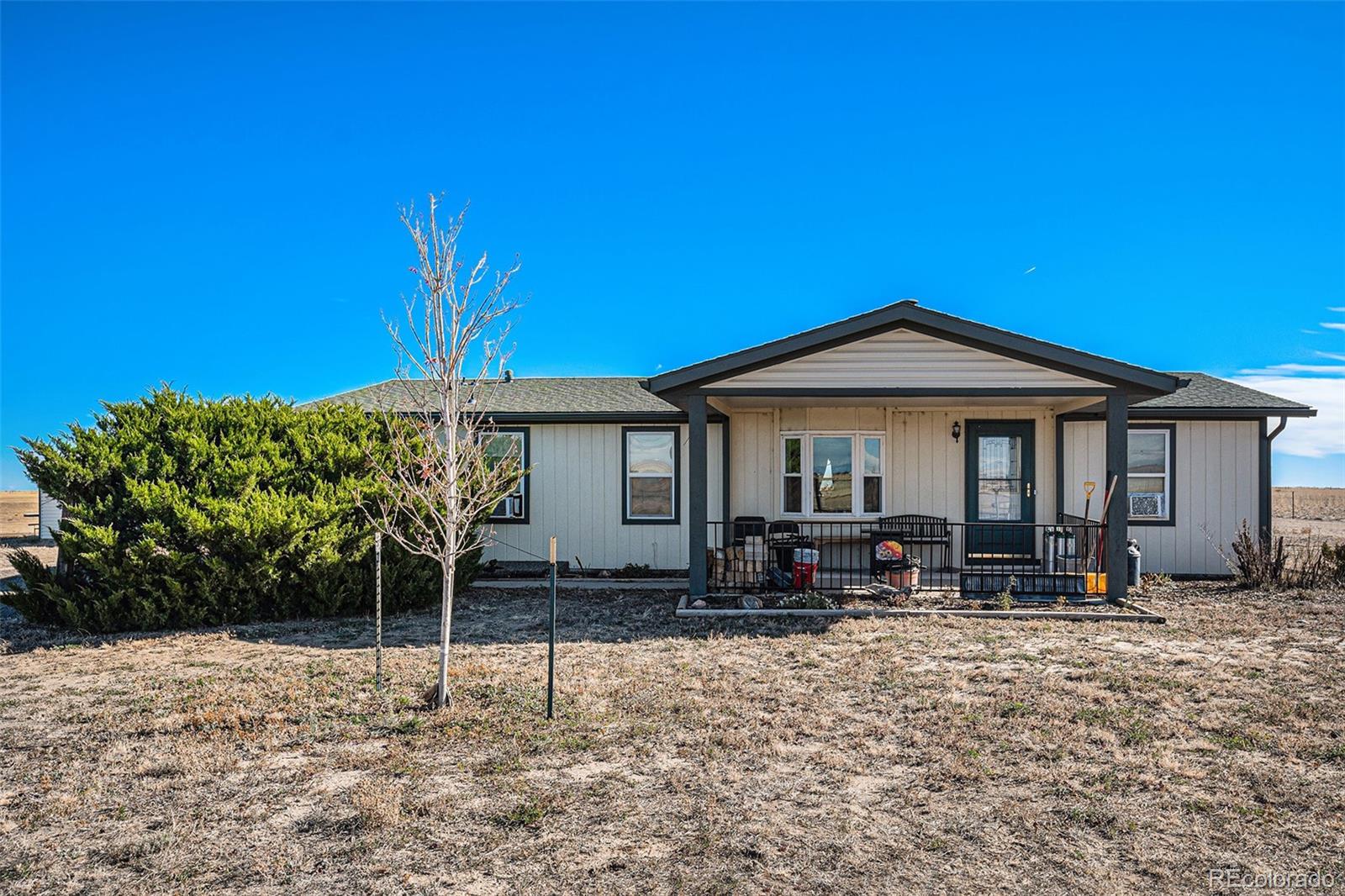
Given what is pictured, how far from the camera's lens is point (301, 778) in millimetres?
4883

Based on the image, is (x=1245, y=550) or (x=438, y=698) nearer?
(x=438, y=698)

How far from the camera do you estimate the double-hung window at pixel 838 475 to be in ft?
43.2

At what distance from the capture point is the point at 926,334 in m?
10.2

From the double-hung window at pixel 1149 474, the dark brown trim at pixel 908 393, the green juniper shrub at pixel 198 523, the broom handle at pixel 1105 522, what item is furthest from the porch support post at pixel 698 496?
the double-hung window at pixel 1149 474

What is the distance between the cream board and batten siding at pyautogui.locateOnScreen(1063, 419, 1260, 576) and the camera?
42.6 ft

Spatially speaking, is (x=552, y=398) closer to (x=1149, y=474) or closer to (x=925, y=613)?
(x=925, y=613)

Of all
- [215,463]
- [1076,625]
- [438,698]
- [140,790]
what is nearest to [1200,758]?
[1076,625]

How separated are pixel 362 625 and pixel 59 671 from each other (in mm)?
2938

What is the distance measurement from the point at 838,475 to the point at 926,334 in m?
3.60

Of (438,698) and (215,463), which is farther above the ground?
(215,463)

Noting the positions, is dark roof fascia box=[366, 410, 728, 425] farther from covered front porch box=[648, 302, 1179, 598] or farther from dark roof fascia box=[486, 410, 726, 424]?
covered front porch box=[648, 302, 1179, 598]

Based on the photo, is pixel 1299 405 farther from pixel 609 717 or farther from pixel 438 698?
pixel 438 698

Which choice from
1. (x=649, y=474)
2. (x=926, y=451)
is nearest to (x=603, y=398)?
(x=649, y=474)

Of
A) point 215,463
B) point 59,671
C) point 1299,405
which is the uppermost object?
point 1299,405
